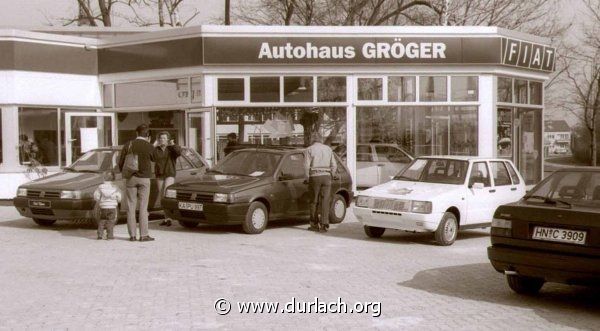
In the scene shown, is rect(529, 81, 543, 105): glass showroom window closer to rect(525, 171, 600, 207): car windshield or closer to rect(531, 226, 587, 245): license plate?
rect(525, 171, 600, 207): car windshield

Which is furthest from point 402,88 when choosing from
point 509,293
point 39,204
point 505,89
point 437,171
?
point 509,293

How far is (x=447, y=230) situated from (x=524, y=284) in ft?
13.5

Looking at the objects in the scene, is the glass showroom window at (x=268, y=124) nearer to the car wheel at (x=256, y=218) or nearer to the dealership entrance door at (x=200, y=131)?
the dealership entrance door at (x=200, y=131)

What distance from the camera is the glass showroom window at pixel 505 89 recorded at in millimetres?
20422

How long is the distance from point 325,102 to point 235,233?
672 centimetres

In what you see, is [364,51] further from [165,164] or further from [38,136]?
[38,136]

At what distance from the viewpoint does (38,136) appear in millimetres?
20016

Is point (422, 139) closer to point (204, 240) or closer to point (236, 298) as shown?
point (204, 240)

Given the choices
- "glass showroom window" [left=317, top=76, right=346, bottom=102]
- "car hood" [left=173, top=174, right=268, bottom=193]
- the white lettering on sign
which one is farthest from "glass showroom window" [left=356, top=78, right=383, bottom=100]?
"car hood" [left=173, top=174, right=268, bottom=193]

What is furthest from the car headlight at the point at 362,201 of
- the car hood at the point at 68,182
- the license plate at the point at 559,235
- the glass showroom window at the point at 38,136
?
the glass showroom window at the point at 38,136

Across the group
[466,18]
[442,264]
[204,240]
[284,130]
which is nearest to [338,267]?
[442,264]

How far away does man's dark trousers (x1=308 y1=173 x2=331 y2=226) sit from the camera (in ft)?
45.6

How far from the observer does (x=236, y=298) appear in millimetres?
7934

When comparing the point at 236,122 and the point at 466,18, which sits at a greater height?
the point at 466,18
